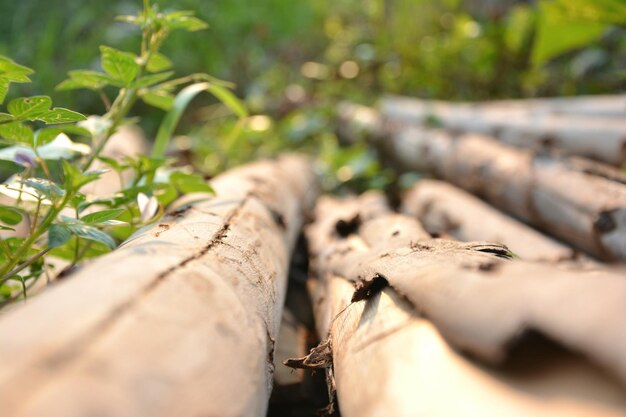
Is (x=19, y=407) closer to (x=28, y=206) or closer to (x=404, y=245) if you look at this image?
(x=404, y=245)

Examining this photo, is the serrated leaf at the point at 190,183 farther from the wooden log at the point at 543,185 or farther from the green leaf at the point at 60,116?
the wooden log at the point at 543,185

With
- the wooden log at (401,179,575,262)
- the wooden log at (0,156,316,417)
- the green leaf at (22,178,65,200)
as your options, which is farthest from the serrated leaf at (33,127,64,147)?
the wooden log at (401,179,575,262)

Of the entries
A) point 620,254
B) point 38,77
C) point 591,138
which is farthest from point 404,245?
point 38,77

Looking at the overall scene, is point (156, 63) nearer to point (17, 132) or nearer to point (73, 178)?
point (17, 132)

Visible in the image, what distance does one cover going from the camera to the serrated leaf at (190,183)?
141cm

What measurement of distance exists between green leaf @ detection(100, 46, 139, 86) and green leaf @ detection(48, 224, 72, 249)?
365mm

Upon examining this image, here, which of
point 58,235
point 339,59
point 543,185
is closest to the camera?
point 58,235

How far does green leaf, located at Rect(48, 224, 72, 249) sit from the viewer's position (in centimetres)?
96

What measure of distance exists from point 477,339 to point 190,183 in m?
0.93

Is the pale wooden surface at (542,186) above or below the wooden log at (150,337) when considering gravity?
above

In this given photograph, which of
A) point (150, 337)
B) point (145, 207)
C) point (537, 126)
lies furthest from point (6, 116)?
point (537, 126)

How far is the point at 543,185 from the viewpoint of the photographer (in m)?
1.98

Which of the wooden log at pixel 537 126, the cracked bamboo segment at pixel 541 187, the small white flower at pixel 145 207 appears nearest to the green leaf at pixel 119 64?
the small white flower at pixel 145 207

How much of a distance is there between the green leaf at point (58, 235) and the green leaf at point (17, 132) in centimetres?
23
